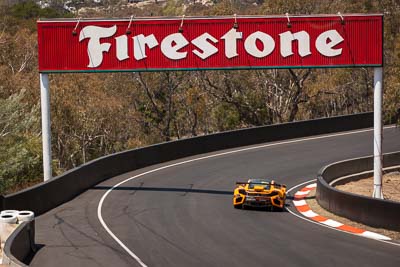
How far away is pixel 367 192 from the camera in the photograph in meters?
31.5

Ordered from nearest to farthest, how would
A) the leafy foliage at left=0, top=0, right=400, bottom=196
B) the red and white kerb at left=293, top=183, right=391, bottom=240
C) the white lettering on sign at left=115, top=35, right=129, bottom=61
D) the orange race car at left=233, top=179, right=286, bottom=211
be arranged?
the red and white kerb at left=293, top=183, right=391, bottom=240, the orange race car at left=233, top=179, right=286, bottom=211, the white lettering on sign at left=115, top=35, right=129, bottom=61, the leafy foliage at left=0, top=0, right=400, bottom=196

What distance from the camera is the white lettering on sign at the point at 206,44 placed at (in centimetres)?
2758

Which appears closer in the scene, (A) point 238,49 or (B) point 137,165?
(A) point 238,49

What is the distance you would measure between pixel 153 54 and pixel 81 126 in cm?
3134

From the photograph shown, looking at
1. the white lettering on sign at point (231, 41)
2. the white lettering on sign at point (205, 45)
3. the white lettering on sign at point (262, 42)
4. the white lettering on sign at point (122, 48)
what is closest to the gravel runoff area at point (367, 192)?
the white lettering on sign at point (262, 42)

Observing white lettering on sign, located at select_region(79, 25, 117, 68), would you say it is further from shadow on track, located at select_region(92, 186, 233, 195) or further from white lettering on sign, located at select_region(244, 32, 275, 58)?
shadow on track, located at select_region(92, 186, 233, 195)

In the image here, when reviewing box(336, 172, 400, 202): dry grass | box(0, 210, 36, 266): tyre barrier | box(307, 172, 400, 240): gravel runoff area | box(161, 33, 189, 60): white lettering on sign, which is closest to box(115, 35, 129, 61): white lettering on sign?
box(161, 33, 189, 60): white lettering on sign

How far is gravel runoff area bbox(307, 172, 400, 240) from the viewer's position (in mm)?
22094

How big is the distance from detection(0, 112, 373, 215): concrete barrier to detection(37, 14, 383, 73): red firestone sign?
194 inches

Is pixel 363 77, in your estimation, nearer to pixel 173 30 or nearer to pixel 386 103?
pixel 386 103

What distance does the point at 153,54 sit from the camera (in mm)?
28078

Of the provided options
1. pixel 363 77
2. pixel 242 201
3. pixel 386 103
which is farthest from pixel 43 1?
pixel 242 201

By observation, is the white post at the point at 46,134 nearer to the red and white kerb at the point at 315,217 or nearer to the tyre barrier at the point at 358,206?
the red and white kerb at the point at 315,217

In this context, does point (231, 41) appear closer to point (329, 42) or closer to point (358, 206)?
point (329, 42)
